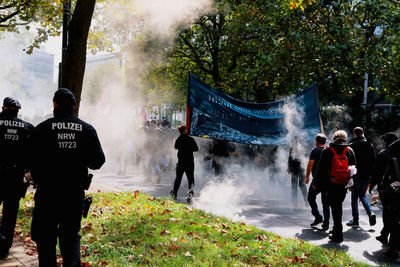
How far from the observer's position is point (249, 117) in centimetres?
952

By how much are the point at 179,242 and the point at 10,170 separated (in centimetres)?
232

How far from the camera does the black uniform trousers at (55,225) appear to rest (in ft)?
10.5

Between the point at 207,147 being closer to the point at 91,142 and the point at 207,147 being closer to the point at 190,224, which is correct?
the point at 190,224

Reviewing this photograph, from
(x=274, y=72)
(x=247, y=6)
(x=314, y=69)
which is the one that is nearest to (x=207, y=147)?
(x=274, y=72)

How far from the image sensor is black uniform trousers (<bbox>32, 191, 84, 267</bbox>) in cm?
320

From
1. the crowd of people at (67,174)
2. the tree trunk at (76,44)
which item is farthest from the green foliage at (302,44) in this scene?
the tree trunk at (76,44)

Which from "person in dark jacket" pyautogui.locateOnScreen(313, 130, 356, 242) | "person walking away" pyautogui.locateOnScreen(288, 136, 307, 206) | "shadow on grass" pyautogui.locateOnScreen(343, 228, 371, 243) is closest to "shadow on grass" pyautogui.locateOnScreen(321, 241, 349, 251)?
"person in dark jacket" pyautogui.locateOnScreen(313, 130, 356, 242)

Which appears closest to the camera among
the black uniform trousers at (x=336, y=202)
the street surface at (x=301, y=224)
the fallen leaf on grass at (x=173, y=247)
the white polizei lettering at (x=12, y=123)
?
the white polizei lettering at (x=12, y=123)

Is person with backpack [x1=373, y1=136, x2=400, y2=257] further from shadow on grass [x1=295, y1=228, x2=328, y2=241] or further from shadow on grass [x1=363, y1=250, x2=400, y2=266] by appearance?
shadow on grass [x1=295, y1=228, x2=328, y2=241]

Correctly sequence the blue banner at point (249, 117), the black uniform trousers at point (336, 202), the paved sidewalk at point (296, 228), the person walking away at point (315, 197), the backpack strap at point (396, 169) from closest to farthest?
the paved sidewalk at point (296, 228) → the backpack strap at point (396, 169) → the black uniform trousers at point (336, 202) → the person walking away at point (315, 197) → the blue banner at point (249, 117)

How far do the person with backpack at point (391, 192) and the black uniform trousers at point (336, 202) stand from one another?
606mm

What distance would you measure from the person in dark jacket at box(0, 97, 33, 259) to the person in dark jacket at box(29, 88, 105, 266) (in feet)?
4.14

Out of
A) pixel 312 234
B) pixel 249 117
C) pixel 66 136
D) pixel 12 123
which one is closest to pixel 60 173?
pixel 66 136

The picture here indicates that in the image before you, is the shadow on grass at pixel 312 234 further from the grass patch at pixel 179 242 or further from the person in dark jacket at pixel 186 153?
the person in dark jacket at pixel 186 153
